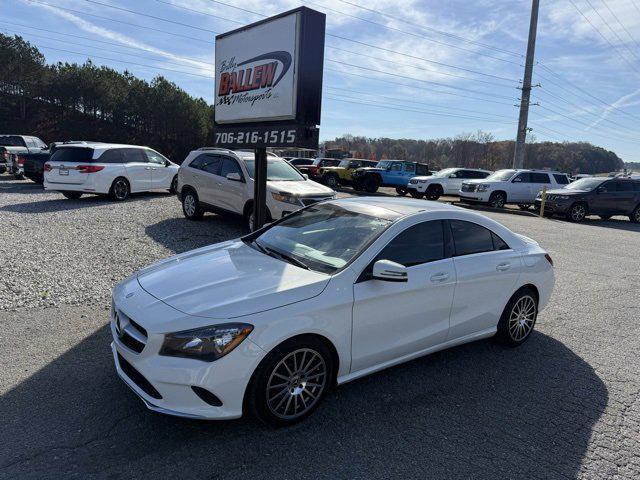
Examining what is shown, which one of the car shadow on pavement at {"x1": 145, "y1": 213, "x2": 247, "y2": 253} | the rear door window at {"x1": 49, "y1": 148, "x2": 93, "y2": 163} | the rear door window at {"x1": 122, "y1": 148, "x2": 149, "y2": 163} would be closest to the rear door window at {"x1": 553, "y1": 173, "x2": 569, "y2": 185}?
the car shadow on pavement at {"x1": 145, "y1": 213, "x2": 247, "y2": 253}

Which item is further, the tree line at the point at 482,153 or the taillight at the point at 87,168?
the tree line at the point at 482,153

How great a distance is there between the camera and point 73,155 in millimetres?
12977

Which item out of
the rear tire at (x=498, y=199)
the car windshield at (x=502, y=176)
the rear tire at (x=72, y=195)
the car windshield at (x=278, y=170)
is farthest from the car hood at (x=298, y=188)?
the car windshield at (x=502, y=176)

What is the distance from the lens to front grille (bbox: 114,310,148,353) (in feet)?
9.48

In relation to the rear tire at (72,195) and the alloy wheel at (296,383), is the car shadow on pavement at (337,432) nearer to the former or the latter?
the alloy wheel at (296,383)

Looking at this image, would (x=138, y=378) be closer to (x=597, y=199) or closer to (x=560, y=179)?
(x=597, y=199)

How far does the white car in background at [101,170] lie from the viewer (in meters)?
12.8

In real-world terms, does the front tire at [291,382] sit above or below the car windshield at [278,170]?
below

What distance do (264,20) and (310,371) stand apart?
17.3 feet

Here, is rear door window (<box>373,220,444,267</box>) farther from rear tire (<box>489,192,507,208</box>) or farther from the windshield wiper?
rear tire (<box>489,192,507,208</box>)

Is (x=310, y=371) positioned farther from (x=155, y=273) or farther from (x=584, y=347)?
(x=584, y=347)

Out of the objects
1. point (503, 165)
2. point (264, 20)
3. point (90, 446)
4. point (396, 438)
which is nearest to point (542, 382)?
point (396, 438)

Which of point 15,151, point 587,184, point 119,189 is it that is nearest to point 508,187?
point 587,184

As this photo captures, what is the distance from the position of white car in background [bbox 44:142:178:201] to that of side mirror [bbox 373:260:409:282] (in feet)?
39.7
